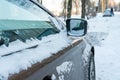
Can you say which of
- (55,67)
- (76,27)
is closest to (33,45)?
(55,67)

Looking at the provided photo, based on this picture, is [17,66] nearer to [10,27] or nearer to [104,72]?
[10,27]

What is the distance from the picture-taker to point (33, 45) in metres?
2.46

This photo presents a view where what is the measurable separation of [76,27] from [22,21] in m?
1.34

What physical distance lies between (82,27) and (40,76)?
1.93 metres

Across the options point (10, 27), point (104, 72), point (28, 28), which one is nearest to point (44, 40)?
point (28, 28)

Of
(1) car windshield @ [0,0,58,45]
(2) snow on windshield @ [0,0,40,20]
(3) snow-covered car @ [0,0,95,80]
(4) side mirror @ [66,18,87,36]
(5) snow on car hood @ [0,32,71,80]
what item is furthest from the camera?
(4) side mirror @ [66,18,87,36]

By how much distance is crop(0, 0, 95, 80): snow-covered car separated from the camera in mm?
2000

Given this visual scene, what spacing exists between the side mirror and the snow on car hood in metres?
0.66

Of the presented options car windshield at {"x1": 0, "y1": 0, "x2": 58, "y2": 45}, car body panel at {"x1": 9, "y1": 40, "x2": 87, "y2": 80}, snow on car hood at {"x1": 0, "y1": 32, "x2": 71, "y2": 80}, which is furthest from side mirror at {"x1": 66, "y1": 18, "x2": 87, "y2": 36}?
snow on car hood at {"x1": 0, "y1": 32, "x2": 71, "y2": 80}

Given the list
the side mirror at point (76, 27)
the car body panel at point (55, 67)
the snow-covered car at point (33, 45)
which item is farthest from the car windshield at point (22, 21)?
the side mirror at point (76, 27)

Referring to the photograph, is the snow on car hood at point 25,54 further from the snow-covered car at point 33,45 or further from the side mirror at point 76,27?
the side mirror at point 76,27

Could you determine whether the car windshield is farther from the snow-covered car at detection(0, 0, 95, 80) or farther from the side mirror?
the side mirror

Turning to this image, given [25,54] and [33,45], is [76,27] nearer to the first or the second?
[33,45]

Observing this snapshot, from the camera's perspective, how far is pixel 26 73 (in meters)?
1.97
